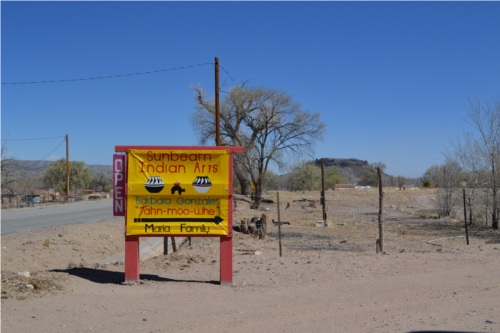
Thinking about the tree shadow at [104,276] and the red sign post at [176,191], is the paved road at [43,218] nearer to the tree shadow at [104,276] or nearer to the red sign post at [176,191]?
the tree shadow at [104,276]

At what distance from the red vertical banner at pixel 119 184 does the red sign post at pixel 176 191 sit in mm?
17

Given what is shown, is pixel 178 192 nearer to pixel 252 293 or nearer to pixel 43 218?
pixel 252 293

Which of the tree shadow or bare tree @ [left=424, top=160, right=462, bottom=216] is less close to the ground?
bare tree @ [left=424, top=160, right=462, bottom=216]

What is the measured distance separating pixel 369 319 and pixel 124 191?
4842 millimetres

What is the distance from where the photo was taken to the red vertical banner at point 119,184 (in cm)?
952

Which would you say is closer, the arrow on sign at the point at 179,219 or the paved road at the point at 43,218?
the arrow on sign at the point at 179,219

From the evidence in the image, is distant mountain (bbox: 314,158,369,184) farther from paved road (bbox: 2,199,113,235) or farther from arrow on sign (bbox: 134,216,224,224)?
arrow on sign (bbox: 134,216,224,224)

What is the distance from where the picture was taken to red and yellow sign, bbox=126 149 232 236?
949 cm

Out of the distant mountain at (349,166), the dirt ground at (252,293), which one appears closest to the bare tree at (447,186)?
the dirt ground at (252,293)

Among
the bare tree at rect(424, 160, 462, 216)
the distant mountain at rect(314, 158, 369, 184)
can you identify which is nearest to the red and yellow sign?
the bare tree at rect(424, 160, 462, 216)

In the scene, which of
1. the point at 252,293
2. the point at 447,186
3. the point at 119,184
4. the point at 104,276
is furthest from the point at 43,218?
the point at 447,186

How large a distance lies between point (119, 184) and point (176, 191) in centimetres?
106

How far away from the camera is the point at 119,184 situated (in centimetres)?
973

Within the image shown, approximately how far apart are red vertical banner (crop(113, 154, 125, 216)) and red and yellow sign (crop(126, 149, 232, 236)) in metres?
0.20
